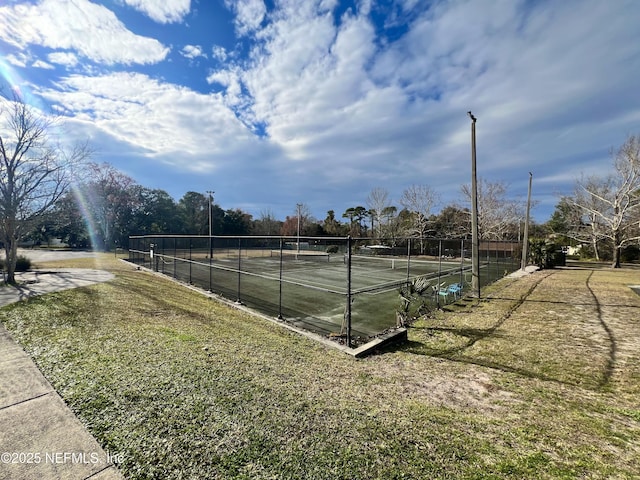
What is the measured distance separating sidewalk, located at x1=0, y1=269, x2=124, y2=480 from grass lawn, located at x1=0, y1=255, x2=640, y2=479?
95 millimetres

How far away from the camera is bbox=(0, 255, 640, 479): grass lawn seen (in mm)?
2102

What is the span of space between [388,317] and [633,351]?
4.95 metres

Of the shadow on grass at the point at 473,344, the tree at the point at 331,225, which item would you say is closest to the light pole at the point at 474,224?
the shadow on grass at the point at 473,344

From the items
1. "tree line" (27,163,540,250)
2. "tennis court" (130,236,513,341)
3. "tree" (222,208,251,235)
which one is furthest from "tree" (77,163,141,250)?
"tennis court" (130,236,513,341)

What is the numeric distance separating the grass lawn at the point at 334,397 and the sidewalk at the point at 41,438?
0.10m

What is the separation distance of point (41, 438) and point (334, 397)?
8.15ft

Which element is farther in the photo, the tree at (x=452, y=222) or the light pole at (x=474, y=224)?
the tree at (x=452, y=222)

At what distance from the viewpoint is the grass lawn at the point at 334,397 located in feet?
6.89

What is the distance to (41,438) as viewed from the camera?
2201 mm

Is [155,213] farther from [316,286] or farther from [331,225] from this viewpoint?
[316,286]

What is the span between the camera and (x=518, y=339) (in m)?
5.62

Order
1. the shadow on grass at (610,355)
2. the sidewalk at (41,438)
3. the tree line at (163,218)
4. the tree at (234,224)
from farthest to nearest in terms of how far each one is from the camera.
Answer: the tree at (234,224) < the tree line at (163,218) < the shadow on grass at (610,355) < the sidewalk at (41,438)

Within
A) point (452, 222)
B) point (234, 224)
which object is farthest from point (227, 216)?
point (452, 222)

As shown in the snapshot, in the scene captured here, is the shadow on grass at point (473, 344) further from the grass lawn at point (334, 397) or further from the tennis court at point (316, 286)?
the tennis court at point (316, 286)
